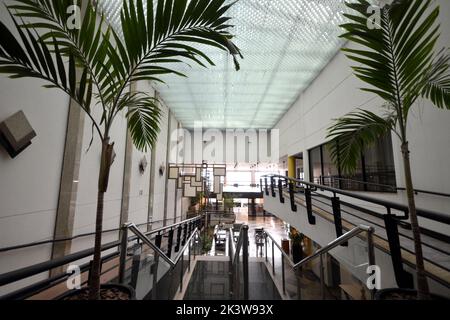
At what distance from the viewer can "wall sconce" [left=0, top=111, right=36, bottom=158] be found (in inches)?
96.4

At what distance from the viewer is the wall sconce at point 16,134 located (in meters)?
2.45

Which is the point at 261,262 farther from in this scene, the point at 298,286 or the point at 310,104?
the point at 310,104

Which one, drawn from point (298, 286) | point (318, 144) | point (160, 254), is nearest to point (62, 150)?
point (160, 254)

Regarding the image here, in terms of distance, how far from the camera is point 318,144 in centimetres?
681

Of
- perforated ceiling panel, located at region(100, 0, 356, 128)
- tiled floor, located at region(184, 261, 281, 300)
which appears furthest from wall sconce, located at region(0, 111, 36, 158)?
tiled floor, located at region(184, 261, 281, 300)

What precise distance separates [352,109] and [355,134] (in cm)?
398

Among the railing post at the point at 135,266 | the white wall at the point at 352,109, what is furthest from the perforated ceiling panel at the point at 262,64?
the railing post at the point at 135,266

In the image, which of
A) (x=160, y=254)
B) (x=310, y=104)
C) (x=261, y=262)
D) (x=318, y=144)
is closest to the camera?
(x=160, y=254)

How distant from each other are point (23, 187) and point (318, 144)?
7117 mm

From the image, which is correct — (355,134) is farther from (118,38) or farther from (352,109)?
(352,109)

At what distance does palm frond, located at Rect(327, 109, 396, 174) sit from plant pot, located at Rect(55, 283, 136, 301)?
183cm

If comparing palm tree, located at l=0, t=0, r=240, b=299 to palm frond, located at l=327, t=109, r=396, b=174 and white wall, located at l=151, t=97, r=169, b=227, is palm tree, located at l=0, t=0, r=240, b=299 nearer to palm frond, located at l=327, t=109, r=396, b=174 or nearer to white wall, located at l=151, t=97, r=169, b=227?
palm frond, located at l=327, t=109, r=396, b=174


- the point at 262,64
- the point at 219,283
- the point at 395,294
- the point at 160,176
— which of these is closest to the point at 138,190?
the point at 160,176

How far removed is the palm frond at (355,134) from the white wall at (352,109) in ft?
5.75
